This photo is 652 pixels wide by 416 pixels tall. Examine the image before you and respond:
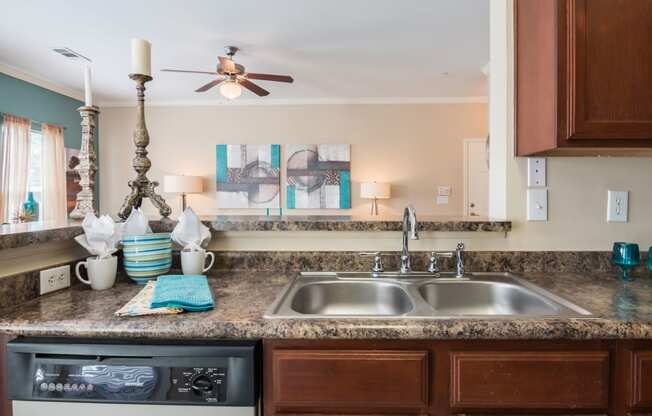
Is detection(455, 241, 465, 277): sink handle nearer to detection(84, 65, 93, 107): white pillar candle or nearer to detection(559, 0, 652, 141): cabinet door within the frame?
detection(559, 0, 652, 141): cabinet door

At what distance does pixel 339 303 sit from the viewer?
1274 mm

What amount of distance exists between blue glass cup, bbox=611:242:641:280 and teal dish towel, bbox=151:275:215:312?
1352 mm

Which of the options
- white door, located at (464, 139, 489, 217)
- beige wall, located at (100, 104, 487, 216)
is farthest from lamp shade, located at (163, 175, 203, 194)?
white door, located at (464, 139, 489, 217)

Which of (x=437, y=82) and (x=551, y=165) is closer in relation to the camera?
(x=551, y=165)

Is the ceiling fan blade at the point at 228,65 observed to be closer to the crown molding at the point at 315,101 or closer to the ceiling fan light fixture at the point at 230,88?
the ceiling fan light fixture at the point at 230,88

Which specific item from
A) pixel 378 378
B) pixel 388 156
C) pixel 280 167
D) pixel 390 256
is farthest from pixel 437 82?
pixel 378 378

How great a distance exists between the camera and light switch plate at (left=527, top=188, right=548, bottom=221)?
133 cm

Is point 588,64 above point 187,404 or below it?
above

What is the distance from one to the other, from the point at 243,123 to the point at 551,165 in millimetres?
4468

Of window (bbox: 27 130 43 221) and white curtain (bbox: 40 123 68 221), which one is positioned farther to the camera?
white curtain (bbox: 40 123 68 221)

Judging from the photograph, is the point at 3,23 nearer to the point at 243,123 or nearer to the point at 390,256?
the point at 243,123

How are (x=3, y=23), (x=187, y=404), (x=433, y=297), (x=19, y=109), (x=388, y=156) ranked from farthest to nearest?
(x=388, y=156) → (x=19, y=109) → (x=3, y=23) → (x=433, y=297) → (x=187, y=404)

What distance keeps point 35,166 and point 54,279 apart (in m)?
4.22

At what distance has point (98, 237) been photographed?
3.75ft
